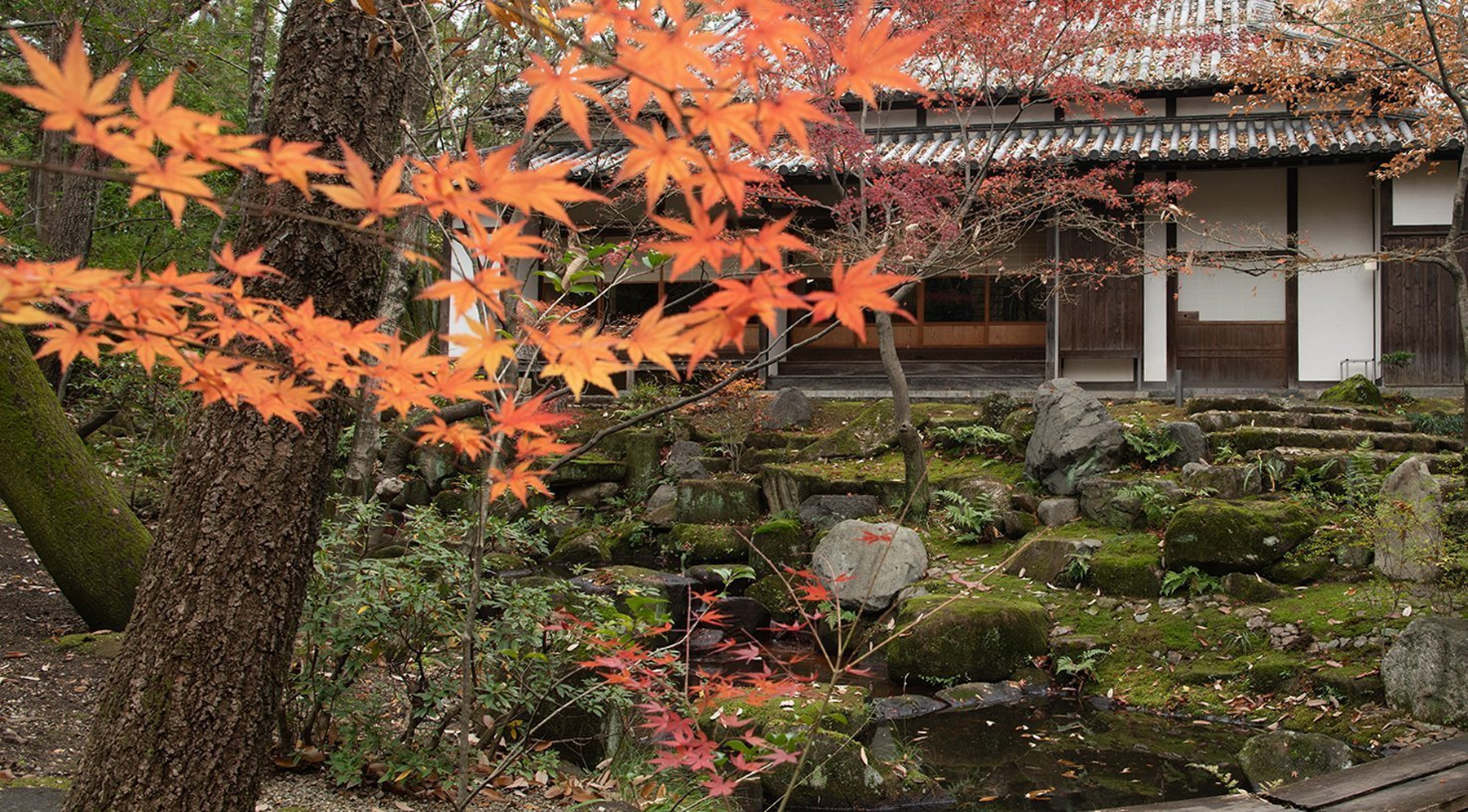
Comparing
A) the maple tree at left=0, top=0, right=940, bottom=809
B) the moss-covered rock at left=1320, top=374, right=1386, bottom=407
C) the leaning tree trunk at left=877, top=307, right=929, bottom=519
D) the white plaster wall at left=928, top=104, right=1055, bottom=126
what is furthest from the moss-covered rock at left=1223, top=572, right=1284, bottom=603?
the white plaster wall at left=928, top=104, right=1055, bottom=126

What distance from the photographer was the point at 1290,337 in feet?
45.6

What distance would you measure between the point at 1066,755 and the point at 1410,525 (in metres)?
2.72

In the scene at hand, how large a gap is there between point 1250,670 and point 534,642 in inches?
220

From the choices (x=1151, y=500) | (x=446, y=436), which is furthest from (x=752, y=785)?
(x=1151, y=500)

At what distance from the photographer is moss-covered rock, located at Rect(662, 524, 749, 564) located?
10859 millimetres

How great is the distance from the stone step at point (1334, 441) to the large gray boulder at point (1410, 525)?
228 centimetres

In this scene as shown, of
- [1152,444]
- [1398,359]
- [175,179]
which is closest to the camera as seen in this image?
[175,179]

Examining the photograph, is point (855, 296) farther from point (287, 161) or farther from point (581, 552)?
point (581, 552)

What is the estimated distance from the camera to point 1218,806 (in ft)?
13.7

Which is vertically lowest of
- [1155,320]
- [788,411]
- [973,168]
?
[788,411]

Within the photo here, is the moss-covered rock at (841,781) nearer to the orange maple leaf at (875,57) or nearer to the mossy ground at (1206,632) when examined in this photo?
the mossy ground at (1206,632)

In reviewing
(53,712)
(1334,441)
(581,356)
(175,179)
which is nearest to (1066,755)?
(53,712)

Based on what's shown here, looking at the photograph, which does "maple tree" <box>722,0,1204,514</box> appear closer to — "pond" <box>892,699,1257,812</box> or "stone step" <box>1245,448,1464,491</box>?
"pond" <box>892,699,1257,812</box>

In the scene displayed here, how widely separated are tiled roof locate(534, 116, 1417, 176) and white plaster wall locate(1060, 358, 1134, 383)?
2855 millimetres
